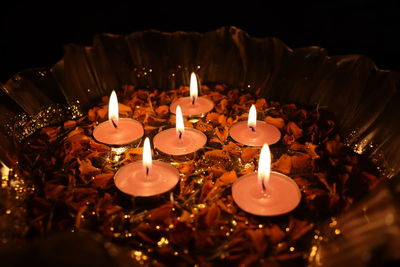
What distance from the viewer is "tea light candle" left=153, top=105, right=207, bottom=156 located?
4.01 feet

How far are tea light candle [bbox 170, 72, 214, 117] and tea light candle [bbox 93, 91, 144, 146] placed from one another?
195 mm

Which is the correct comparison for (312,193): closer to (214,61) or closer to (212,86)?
(212,86)

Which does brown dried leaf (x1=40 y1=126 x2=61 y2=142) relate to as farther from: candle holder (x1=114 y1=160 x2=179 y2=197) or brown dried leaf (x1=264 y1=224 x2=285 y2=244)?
brown dried leaf (x1=264 y1=224 x2=285 y2=244)

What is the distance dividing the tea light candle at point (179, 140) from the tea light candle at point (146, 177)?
0.34 ft

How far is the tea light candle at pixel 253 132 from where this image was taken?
1.27 meters

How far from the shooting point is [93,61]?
5.37ft

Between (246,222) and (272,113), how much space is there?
561mm

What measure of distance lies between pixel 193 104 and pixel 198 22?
44.4 inches

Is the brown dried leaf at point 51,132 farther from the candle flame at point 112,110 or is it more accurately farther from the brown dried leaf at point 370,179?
the brown dried leaf at point 370,179

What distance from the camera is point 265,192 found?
40.1 inches

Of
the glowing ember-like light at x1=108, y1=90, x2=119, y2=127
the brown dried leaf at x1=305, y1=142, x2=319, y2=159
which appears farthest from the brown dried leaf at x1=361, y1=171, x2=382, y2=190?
the glowing ember-like light at x1=108, y1=90, x2=119, y2=127

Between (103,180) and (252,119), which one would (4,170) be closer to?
(103,180)

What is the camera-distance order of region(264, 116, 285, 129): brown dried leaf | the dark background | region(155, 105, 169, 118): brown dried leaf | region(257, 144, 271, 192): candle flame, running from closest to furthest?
region(257, 144, 271, 192): candle flame
region(264, 116, 285, 129): brown dried leaf
region(155, 105, 169, 118): brown dried leaf
the dark background

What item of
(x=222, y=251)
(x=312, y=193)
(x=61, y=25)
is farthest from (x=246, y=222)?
(x=61, y=25)
